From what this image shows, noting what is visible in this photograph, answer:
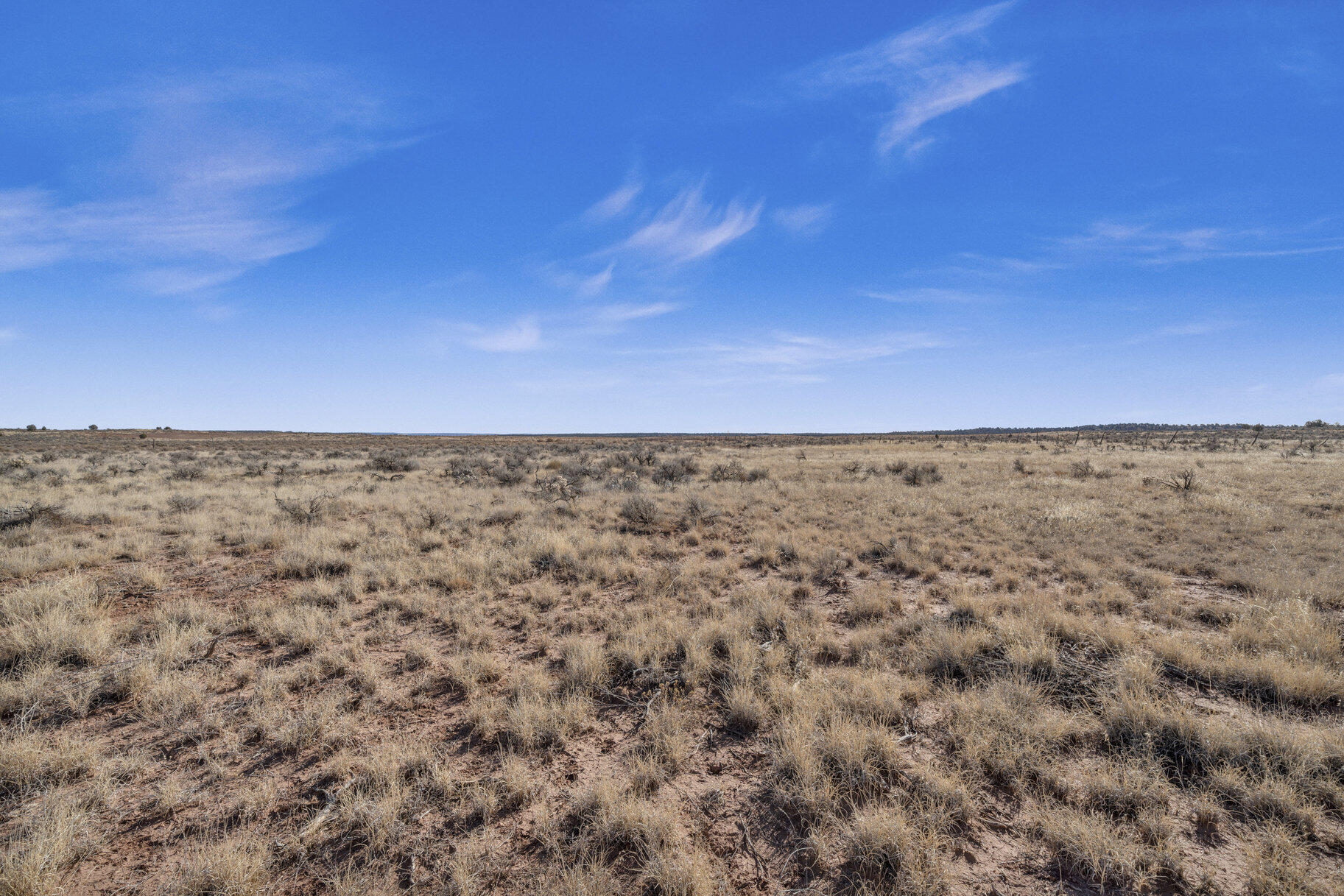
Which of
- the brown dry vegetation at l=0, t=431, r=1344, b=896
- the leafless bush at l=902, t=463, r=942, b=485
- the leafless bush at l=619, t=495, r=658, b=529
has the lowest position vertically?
the brown dry vegetation at l=0, t=431, r=1344, b=896

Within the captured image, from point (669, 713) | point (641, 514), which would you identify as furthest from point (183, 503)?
point (669, 713)

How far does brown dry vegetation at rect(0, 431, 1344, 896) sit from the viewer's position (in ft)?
10.3

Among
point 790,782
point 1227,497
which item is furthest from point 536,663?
point 1227,497

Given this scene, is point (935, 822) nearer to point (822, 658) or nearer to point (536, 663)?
point (822, 658)

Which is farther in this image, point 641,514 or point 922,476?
point 922,476

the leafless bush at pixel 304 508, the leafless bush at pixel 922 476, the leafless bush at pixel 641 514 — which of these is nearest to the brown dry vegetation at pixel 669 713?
the leafless bush at pixel 641 514

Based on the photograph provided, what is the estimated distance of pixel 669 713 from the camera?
182 inches

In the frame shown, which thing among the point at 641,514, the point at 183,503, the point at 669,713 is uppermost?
the point at 183,503

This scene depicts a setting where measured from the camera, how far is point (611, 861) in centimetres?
323

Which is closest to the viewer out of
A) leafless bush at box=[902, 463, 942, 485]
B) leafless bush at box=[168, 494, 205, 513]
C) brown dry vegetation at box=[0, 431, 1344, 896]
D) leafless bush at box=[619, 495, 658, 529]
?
brown dry vegetation at box=[0, 431, 1344, 896]

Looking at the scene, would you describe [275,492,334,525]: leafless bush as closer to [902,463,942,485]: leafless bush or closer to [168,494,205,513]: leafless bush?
[168,494,205,513]: leafless bush

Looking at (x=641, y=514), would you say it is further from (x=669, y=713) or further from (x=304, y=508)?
(x=304, y=508)

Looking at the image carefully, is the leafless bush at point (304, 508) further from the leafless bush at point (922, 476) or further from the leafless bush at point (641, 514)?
the leafless bush at point (922, 476)

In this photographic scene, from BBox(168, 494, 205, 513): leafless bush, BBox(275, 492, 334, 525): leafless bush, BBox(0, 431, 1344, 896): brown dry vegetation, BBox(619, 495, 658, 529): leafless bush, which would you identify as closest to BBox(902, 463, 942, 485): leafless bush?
BBox(0, 431, 1344, 896): brown dry vegetation
